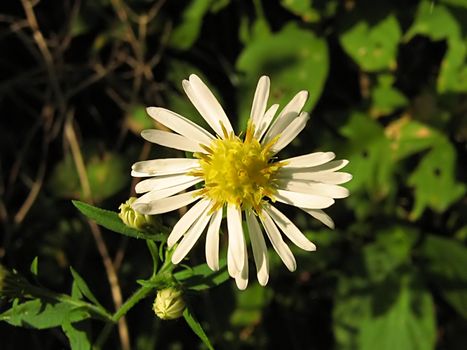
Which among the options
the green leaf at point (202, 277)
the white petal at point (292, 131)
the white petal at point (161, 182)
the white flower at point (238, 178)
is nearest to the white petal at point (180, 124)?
the white flower at point (238, 178)

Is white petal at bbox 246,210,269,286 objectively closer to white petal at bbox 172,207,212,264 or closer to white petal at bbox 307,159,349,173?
white petal at bbox 172,207,212,264

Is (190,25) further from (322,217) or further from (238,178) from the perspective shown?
(322,217)

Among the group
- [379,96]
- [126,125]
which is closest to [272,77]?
[379,96]

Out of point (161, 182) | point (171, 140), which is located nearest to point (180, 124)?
point (171, 140)

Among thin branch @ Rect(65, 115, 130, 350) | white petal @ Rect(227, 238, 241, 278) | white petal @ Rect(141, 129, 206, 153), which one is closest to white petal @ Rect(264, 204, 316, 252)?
white petal @ Rect(227, 238, 241, 278)

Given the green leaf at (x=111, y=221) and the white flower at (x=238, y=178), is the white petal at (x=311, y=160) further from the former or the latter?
the green leaf at (x=111, y=221)
